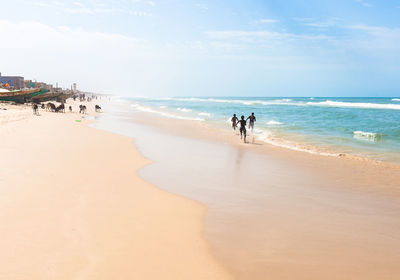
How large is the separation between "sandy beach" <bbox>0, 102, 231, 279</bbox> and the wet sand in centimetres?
54

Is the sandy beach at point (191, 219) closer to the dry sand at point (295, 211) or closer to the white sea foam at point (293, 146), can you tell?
the dry sand at point (295, 211)

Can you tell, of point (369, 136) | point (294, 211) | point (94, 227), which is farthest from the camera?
point (369, 136)

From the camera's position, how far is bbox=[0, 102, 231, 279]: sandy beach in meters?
4.12

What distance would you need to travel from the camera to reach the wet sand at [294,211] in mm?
4520

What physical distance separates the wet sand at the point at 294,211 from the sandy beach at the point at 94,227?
1.78ft

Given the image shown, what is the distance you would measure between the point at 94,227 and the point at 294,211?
13.7 feet

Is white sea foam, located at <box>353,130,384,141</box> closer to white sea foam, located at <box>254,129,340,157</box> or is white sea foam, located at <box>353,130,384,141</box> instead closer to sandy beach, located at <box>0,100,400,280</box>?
white sea foam, located at <box>254,129,340,157</box>

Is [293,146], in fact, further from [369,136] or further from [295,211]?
[295,211]

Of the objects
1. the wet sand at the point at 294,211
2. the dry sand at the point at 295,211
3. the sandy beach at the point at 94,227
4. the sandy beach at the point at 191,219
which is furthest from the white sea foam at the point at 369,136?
the sandy beach at the point at 94,227

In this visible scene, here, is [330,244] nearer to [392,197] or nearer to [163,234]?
[163,234]

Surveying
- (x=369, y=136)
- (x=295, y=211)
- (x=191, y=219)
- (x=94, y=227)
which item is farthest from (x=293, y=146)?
(x=94, y=227)

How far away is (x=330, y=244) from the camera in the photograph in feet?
16.9

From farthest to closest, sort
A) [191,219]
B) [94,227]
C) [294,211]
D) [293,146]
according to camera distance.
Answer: [293,146]
[294,211]
[191,219]
[94,227]

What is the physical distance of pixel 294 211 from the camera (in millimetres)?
6672
